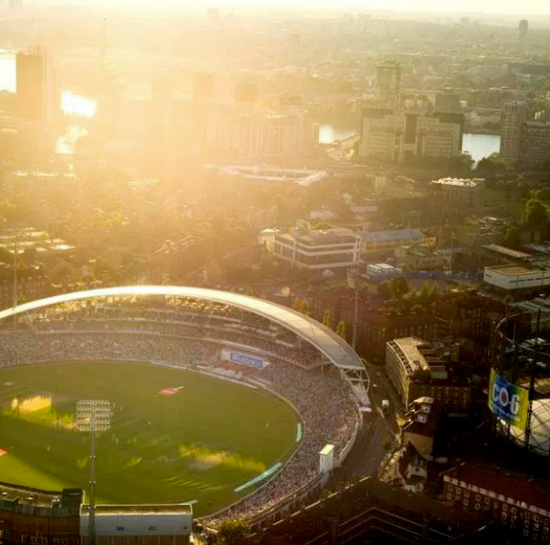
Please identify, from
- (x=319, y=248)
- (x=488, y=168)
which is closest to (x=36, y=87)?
(x=488, y=168)

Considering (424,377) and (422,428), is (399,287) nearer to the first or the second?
(424,377)

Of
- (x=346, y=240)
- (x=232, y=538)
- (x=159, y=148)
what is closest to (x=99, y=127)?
(x=159, y=148)

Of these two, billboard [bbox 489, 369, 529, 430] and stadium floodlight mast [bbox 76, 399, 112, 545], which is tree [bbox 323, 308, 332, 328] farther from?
stadium floodlight mast [bbox 76, 399, 112, 545]

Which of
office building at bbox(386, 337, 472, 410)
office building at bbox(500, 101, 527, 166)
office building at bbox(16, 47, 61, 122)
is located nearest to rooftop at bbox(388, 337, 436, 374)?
office building at bbox(386, 337, 472, 410)

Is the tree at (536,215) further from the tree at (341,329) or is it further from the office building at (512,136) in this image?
the office building at (512,136)

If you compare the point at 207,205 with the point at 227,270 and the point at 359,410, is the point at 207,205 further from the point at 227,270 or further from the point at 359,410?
the point at 359,410
